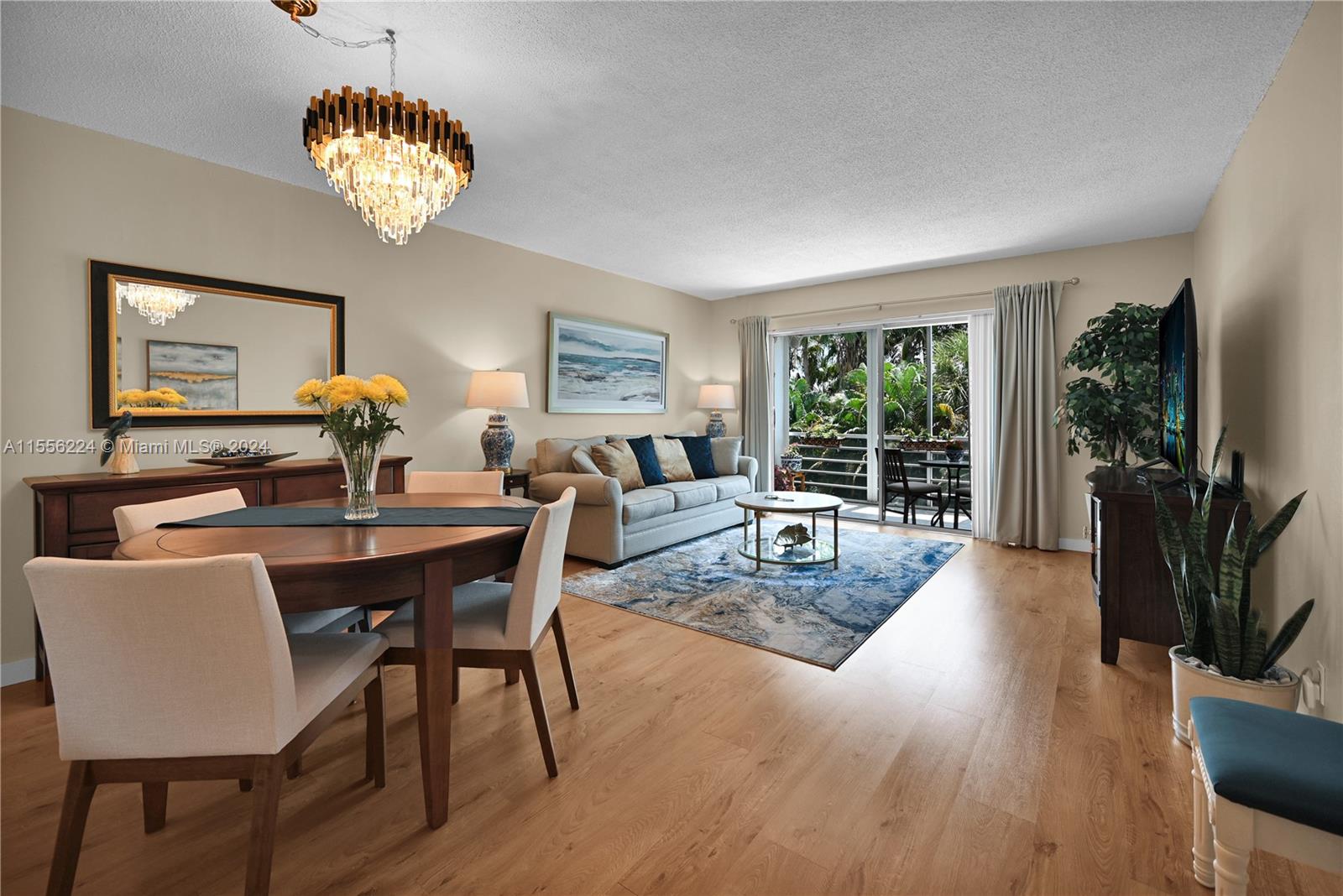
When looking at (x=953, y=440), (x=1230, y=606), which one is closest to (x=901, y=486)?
(x=953, y=440)

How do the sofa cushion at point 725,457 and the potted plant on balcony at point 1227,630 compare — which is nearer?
the potted plant on balcony at point 1227,630

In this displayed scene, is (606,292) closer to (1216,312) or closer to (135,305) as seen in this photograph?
→ (135,305)

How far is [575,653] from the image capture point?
9.34 feet

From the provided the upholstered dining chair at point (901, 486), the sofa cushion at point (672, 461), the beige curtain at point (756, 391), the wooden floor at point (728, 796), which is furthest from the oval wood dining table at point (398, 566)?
the beige curtain at point (756, 391)

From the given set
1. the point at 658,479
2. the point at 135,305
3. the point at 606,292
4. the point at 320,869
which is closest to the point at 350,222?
the point at 135,305

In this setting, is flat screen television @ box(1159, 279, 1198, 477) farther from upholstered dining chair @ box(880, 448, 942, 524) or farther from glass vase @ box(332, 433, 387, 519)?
glass vase @ box(332, 433, 387, 519)

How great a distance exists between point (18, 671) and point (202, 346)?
1.67 metres

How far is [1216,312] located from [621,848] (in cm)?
427

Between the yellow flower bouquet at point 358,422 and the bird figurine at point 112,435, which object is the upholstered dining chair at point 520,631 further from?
the bird figurine at point 112,435

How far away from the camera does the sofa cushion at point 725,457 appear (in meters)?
6.00

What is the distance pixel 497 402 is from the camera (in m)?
4.32

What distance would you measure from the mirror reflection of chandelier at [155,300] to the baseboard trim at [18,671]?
1.64 meters

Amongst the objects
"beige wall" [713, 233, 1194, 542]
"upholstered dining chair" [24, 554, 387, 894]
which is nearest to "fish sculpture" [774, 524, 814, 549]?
"beige wall" [713, 233, 1194, 542]

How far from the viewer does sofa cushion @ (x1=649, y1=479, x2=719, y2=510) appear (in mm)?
4926
